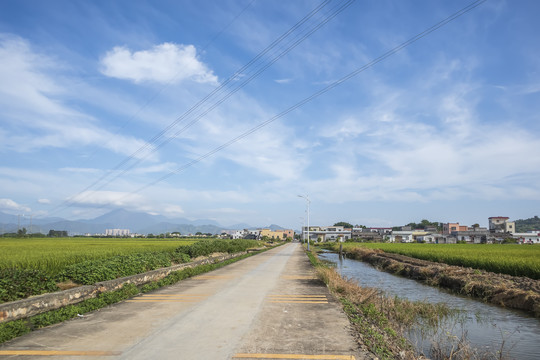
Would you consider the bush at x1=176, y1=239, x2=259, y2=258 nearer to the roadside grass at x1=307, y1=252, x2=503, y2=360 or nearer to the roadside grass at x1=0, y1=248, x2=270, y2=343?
the roadside grass at x1=0, y1=248, x2=270, y2=343

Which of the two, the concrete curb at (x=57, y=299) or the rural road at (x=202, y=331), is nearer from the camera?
the rural road at (x=202, y=331)

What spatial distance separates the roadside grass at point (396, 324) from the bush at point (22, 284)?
27.1 ft

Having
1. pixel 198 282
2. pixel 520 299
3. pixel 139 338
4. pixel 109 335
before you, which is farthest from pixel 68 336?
pixel 520 299

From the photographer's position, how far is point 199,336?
707cm

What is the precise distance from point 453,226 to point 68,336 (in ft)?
533

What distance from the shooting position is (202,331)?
7.44m

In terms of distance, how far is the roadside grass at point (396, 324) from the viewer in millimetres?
6871

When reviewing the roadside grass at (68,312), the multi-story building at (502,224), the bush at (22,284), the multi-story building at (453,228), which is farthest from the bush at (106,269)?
the multi-story building at (453,228)

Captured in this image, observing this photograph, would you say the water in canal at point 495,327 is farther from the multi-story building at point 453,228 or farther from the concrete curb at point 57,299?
the multi-story building at point 453,228

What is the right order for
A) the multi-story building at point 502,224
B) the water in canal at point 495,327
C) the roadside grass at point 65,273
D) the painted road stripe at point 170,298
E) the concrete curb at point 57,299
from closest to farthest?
1. the concrete curb at point 57,299
2. the roadside grass at point 65,273
3. the water in canal at point 495,327
4. the painted road stripe at point 170,298
5. the multi-story building at point 502,224

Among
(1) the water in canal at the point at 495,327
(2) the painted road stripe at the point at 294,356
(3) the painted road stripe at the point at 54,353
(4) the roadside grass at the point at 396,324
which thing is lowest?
(1) the water in canal at the point at 495,327

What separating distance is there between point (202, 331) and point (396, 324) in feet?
18.2

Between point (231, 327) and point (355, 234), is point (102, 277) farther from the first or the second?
point (355, 234)

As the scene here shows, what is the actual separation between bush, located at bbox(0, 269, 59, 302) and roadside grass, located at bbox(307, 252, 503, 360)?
8273 millimetres
